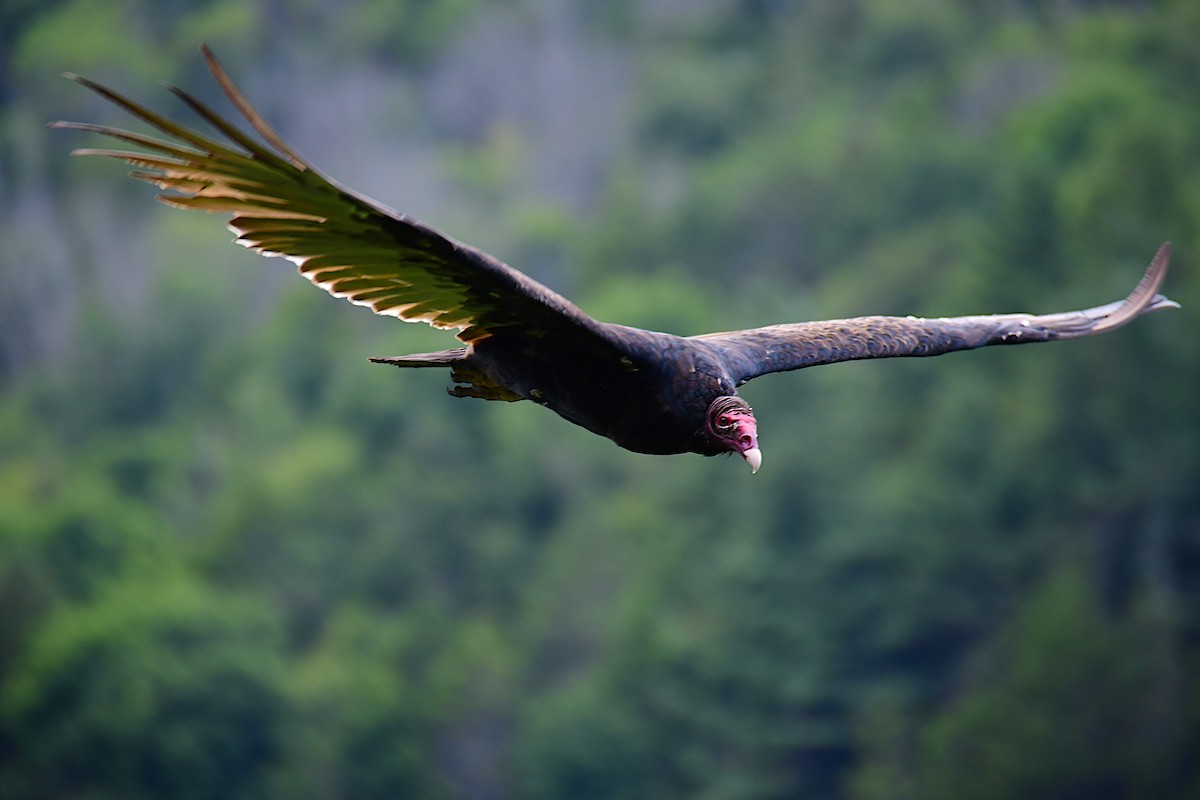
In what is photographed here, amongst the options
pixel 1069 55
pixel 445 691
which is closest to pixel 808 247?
pixel 1069 55

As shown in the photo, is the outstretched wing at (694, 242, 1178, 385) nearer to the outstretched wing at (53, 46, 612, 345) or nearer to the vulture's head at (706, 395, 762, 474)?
the vulture's head at (706, 395, 762, 474)

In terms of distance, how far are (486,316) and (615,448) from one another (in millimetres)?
45745

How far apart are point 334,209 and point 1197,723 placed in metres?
34.7

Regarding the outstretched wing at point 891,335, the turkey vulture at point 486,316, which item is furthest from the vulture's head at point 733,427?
the outstretched wing at point 891,335

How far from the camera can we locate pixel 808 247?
66812 mm

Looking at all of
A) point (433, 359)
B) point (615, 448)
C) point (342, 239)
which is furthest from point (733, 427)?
point (615, 448)

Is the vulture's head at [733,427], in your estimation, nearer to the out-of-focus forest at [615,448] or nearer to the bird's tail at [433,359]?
the bird's tail at [433,359]

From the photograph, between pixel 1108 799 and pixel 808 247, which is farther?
pixel 808 247

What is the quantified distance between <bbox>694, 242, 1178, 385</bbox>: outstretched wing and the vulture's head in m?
0.33

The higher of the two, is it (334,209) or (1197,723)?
(1197,723)

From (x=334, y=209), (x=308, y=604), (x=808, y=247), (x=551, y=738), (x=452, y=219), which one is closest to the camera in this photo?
(x=334, y=209)

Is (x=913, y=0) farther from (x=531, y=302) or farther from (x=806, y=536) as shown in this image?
(x=531, y=302)

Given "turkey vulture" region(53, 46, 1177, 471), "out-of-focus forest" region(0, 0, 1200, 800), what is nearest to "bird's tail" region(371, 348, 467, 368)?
"turkey vulture" region(53, 46, 1177, 471)

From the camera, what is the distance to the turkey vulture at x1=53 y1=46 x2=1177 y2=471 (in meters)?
5.95
